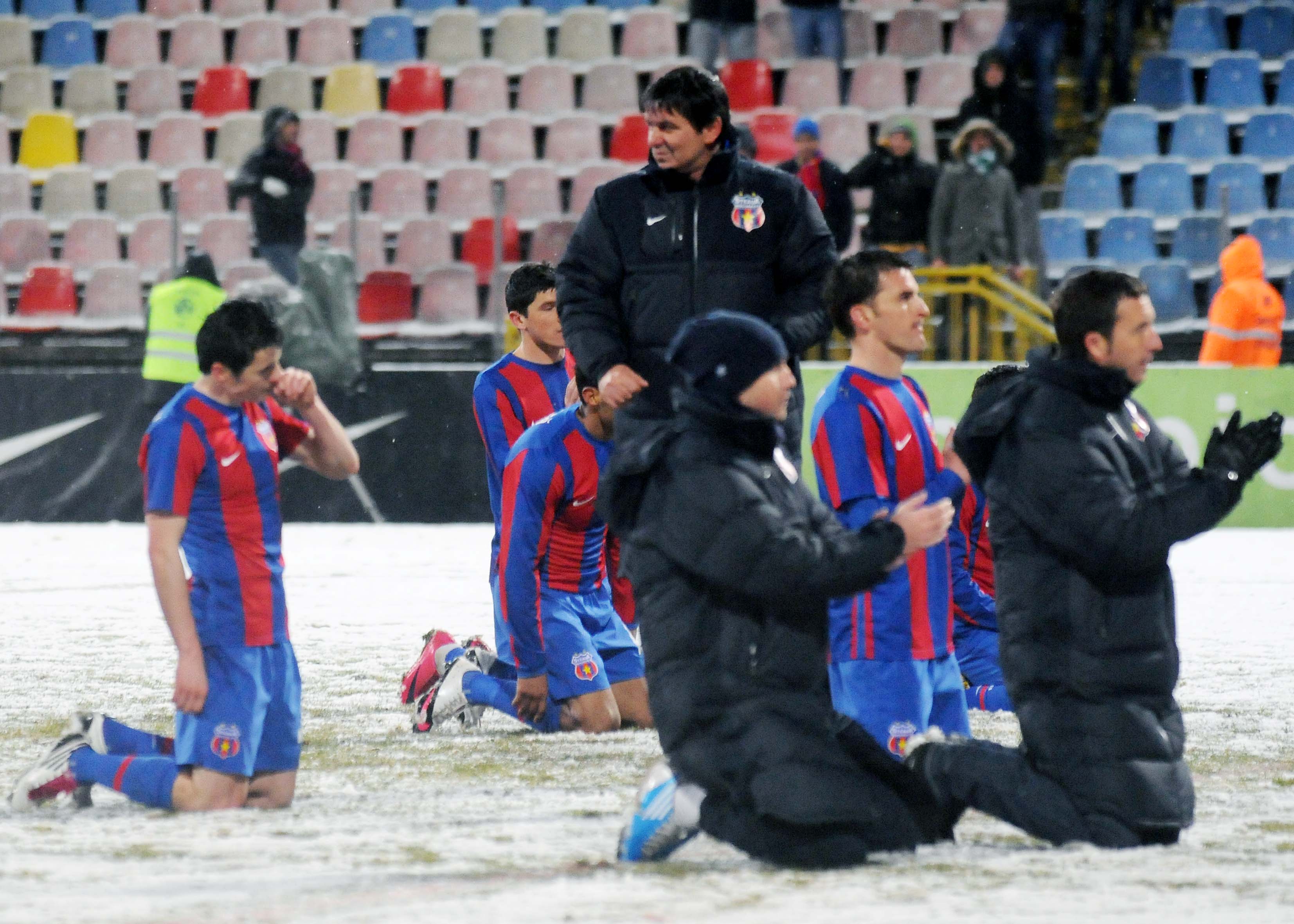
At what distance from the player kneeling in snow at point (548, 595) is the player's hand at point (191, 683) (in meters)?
1.46

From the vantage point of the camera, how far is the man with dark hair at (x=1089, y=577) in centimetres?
442

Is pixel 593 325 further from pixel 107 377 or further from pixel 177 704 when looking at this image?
pixel 107 377

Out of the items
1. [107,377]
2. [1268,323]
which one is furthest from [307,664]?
[1268,323]

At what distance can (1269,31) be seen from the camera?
56.7 ft

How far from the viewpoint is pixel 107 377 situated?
45.2ft

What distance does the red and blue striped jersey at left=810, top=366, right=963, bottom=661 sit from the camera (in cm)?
537

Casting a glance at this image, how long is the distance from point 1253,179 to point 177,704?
1227 cm

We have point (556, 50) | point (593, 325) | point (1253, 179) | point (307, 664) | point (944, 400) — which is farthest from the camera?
point (556, 50)

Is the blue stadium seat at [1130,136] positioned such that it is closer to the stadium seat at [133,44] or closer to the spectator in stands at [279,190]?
the spectator in stands at [279,190]

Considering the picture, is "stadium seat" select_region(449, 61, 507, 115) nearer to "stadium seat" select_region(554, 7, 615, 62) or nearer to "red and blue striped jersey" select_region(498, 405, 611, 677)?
"stadium seat" select_region(554, 7, 615, 62)

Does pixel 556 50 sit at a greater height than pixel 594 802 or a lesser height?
greater

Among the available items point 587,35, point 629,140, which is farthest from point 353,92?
point 629,140

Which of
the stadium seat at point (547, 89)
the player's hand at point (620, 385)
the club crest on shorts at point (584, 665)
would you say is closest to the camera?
the player's hand at point (620, 385)

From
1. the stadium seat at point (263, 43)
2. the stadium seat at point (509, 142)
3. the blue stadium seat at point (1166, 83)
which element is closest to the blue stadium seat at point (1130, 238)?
the blue stadium seat at point (1166, 83)
